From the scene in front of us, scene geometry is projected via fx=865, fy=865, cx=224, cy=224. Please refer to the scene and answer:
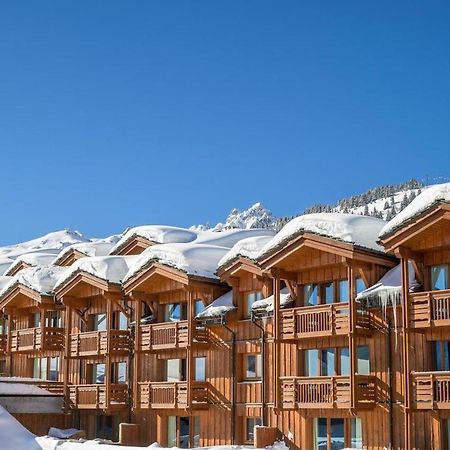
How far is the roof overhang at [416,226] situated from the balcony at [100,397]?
13.7 meters

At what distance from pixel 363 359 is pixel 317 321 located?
1.80 metres

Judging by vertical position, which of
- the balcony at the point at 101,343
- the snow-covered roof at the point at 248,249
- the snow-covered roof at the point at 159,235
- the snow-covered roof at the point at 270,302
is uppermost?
the snow-covered roof at the point at 159,235

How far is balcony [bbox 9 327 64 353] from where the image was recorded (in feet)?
121

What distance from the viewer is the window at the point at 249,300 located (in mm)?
29895

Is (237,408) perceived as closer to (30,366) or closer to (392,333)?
(392,333)

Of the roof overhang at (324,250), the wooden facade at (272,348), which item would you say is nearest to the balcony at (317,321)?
the wooden facade at (272,348)

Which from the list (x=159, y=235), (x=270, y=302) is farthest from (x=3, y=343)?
(x=270, y=302)

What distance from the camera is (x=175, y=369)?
106ft

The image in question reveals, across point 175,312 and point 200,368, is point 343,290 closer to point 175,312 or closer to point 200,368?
point 200,368

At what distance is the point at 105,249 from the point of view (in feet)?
132

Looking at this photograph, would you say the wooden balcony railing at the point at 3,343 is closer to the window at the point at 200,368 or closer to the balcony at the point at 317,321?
the window at the point at 200,368

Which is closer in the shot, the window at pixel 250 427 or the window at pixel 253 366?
the window at pixel 250 427

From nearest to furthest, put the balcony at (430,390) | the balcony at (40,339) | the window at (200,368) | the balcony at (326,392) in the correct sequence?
the balcony at (430,390) → the balcony at (326,392) → the window at (200,368) → the balcony at (40,339)

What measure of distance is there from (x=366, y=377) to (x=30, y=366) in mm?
20439
